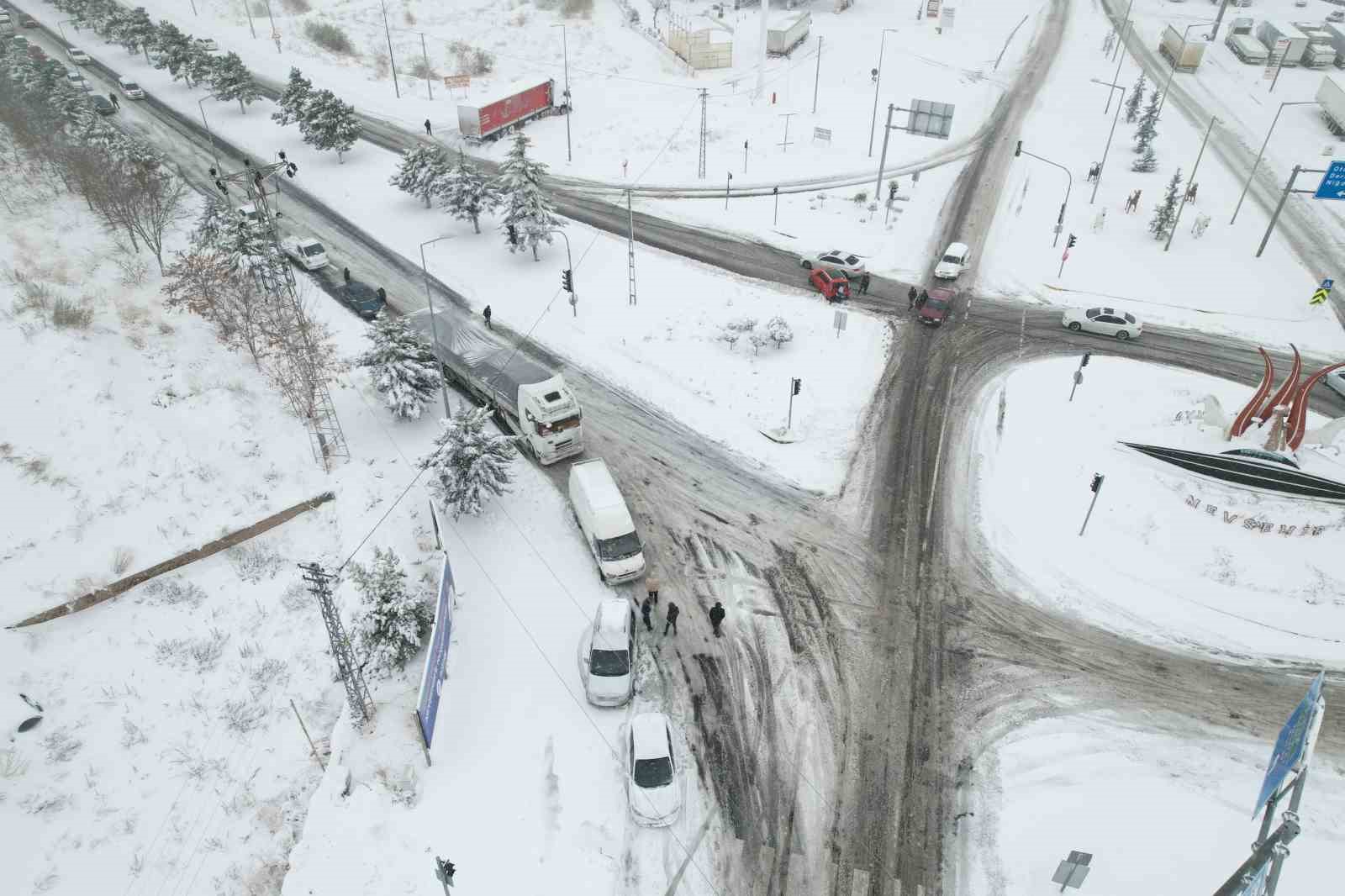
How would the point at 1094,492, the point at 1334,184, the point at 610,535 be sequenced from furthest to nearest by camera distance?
the point at 1334,184 → the point at 1094,492 → the point at 610,535

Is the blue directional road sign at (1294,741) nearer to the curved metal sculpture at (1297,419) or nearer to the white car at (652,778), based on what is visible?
the white car at (652,778)

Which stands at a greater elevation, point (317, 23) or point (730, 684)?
point (317, 23)

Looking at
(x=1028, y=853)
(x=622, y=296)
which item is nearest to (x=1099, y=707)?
(x=1028, y=853)

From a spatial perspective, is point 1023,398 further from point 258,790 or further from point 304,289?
point 304,289

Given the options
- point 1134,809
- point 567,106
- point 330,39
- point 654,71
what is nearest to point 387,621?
point 1134,809

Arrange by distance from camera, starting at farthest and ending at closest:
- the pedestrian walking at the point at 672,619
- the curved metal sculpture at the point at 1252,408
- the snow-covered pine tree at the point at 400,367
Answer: the snow-covered pine tree at the point at 400,367
the curved metal sculpture at the point at 1252,408
the pedestrian walking at the point at 672,619

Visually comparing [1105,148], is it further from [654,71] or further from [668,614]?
[668,614]

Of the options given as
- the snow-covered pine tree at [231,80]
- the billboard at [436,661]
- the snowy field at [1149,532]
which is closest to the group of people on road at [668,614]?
the billboard at [436,661]
